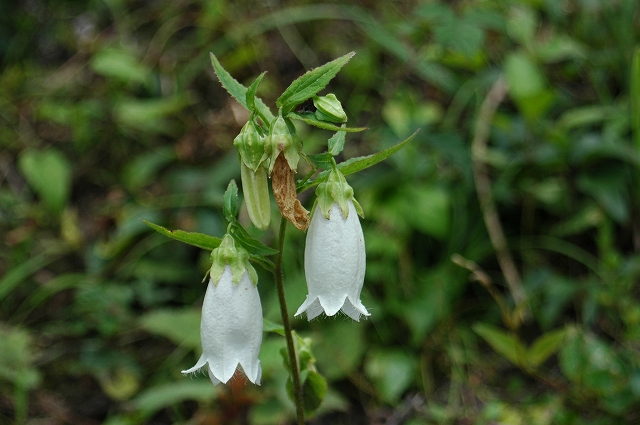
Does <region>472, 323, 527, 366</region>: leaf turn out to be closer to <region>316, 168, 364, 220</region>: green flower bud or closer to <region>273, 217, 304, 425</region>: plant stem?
<region>273, 217, 304, 425</region>: plant stem

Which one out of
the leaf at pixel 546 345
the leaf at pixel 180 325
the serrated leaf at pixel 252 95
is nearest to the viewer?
the serrated leaf at pixel 252 95

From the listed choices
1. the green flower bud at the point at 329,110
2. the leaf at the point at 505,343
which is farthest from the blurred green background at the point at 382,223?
the green flower bud at the point at 329,110

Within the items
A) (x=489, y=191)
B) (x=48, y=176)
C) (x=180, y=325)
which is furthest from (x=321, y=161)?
(x=48, y=176)

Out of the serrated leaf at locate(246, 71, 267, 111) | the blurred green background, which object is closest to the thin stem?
the blurred green background

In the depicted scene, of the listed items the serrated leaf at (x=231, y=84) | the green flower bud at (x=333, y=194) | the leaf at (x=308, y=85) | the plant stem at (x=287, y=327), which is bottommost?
the plant stem at (x=287, y=327)

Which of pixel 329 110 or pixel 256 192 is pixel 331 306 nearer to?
pixel 256 192

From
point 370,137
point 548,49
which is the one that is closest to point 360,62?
point 370,137

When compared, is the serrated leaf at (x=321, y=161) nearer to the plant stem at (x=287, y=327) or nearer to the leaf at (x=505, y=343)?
the plant stem at (x=287, y=327)
